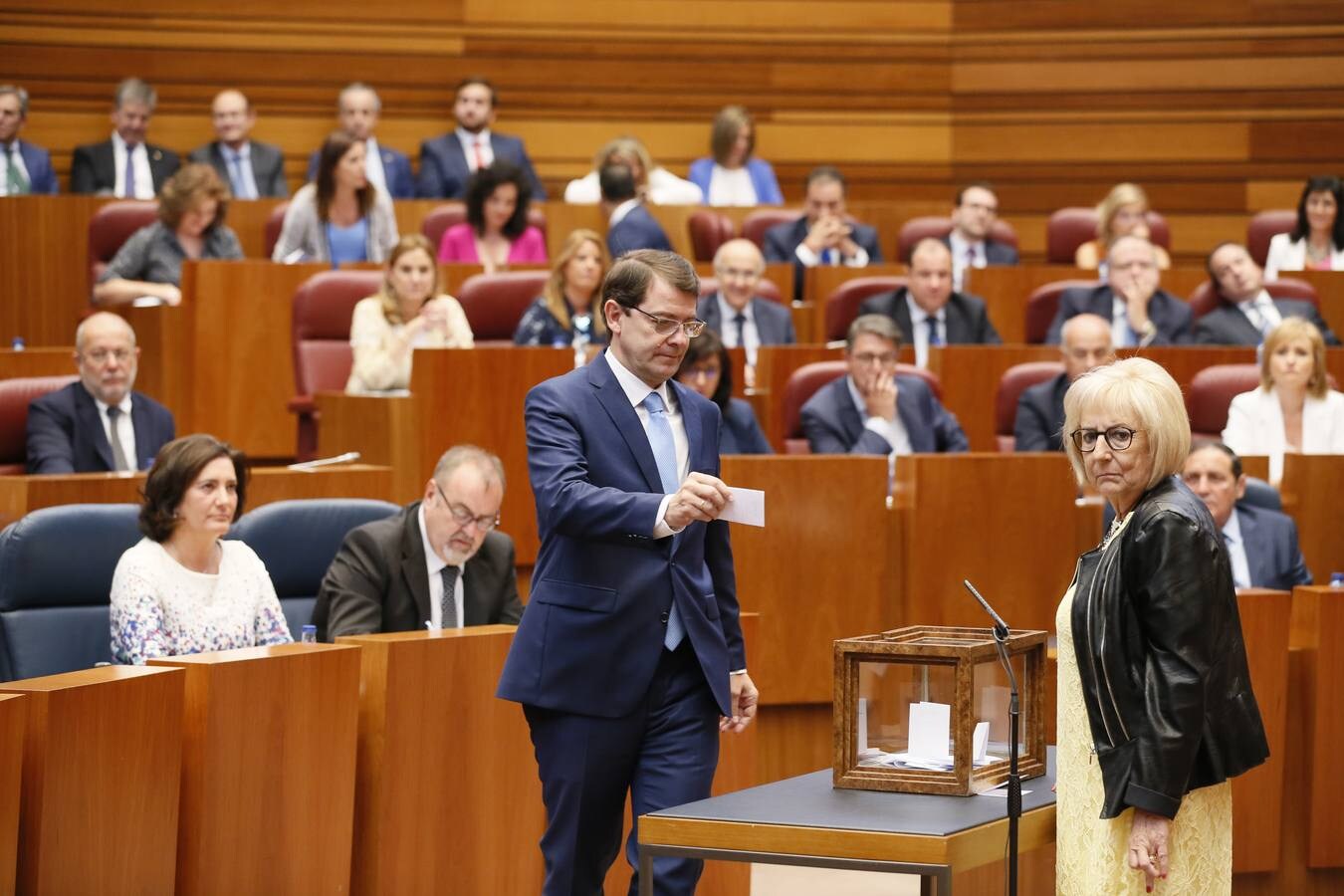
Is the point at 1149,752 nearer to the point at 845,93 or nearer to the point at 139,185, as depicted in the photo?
the point at 139,185

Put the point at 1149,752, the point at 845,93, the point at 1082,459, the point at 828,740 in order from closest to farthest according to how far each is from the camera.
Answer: the point at 1149,752, the point at 1082,459, the point at 828,740, the point at 845,93

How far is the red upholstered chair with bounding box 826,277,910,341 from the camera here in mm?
5270

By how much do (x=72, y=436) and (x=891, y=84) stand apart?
4577 mm

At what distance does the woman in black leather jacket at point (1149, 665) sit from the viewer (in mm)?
1828

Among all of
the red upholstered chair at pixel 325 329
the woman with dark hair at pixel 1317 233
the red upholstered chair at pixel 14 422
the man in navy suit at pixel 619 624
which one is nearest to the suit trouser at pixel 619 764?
the man in navy suit at pixel 619 624

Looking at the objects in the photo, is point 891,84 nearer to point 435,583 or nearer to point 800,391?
point 800,391

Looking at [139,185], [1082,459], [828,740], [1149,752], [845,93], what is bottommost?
[828,740]

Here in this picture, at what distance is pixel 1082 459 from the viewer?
6.37 ft

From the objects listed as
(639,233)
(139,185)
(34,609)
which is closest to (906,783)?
(34,609)

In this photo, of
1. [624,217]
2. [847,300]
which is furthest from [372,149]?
[847,300]

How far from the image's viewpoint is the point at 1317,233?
6098mm

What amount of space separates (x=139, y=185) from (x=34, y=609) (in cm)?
379

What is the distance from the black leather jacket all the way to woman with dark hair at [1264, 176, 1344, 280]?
14.5 ft

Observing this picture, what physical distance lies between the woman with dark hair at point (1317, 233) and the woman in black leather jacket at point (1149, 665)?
173 inches
